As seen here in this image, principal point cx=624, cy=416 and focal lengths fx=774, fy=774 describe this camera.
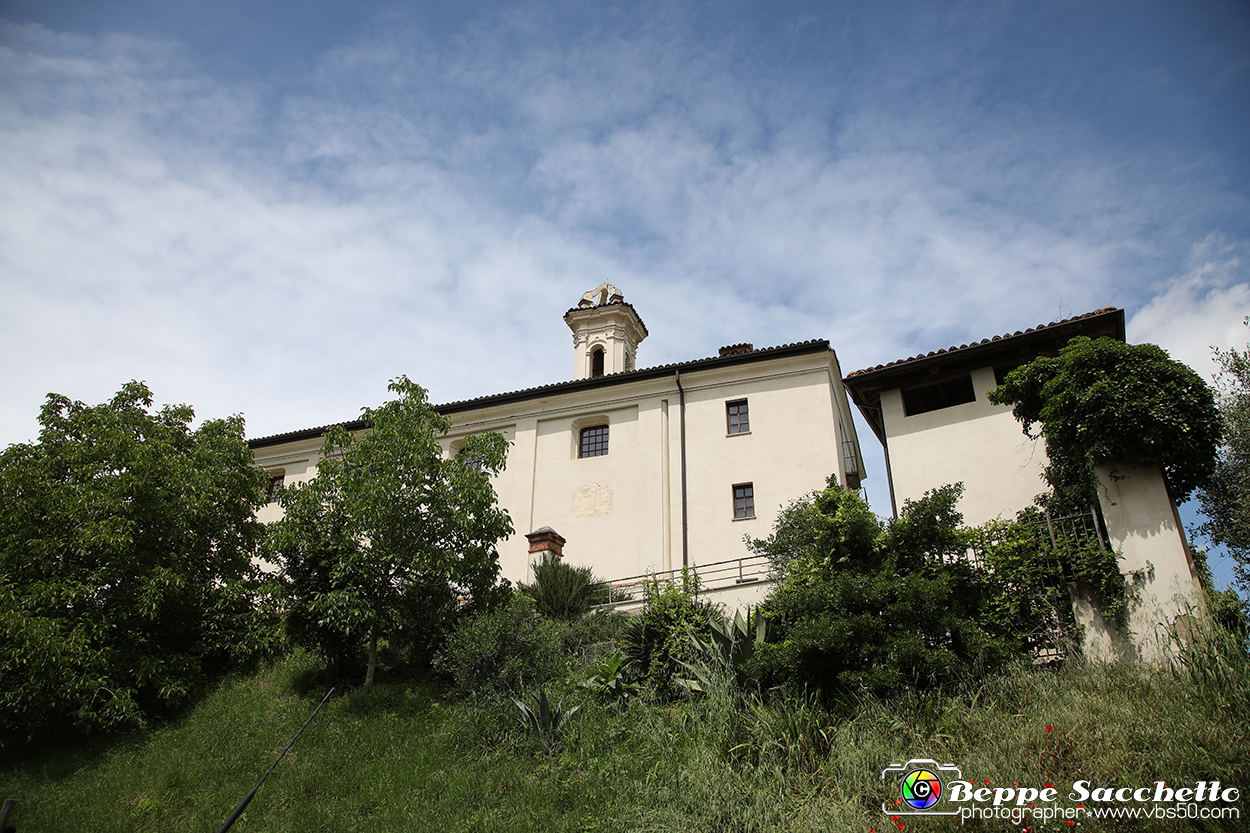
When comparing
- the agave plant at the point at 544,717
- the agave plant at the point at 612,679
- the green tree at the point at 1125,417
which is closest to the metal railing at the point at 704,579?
the agave plant at the point at 612,679

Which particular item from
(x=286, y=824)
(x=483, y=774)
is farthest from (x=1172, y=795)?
(x=286, y=824)

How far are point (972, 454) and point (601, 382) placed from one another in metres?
9.75

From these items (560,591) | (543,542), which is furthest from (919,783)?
(543,542)

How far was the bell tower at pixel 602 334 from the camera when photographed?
27.3 m

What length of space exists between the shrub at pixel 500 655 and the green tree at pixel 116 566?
4.56m

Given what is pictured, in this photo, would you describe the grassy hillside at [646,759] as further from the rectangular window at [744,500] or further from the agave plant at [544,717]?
the rectangular window at [744,500]

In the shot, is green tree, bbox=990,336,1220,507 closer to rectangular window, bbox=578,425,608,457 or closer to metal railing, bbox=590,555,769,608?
metal railing, bbox=590,555,769,608

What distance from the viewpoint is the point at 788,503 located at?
17344mm

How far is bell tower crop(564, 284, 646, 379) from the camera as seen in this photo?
27.3 metres

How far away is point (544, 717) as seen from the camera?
10.1 metres

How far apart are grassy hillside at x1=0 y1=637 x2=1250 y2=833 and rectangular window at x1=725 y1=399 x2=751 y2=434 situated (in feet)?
31.8

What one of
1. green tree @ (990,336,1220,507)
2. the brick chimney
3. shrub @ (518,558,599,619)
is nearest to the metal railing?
shrub @ (518,558,599,619)

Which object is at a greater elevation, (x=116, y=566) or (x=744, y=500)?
(x=744, y=500)

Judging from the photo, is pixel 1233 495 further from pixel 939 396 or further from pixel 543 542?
pixel 543 542
